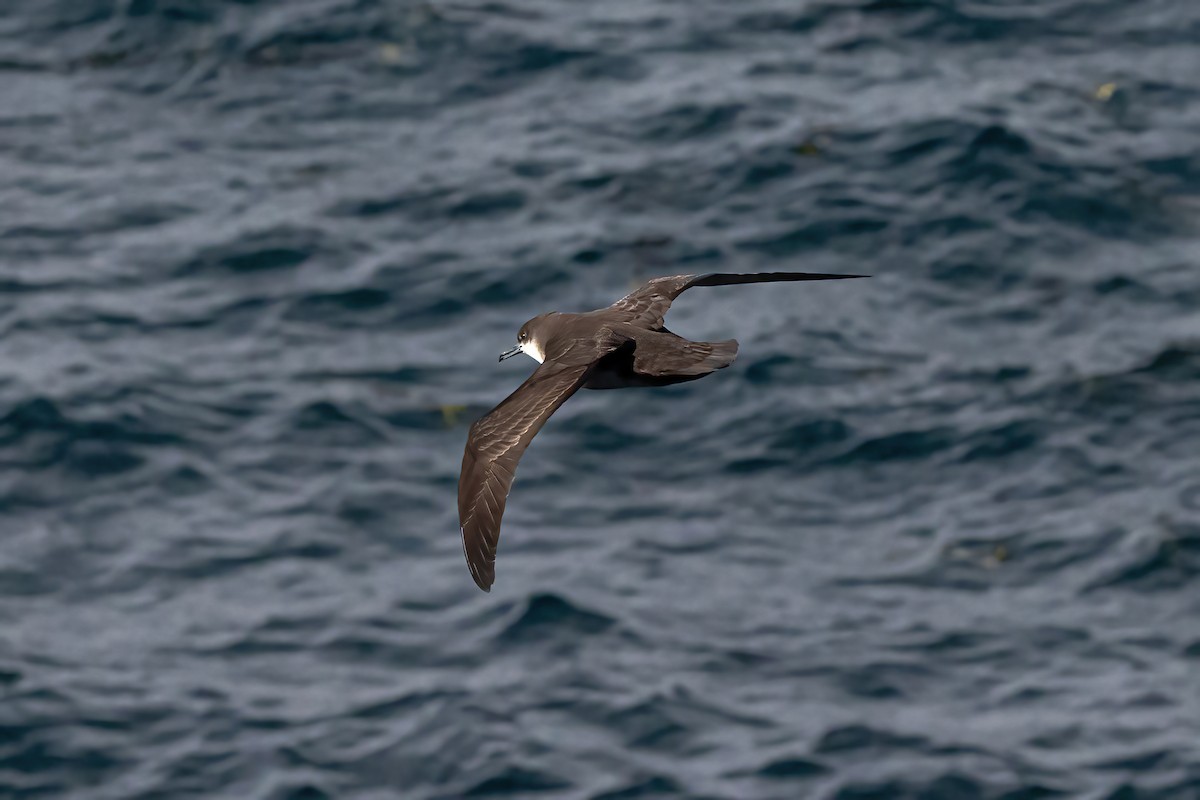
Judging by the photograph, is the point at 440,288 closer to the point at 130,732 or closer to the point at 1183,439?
the point at 130,732

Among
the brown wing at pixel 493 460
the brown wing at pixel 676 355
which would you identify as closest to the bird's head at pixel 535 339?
the brown wing at pixel 676 355

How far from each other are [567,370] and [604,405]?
712 centimetres

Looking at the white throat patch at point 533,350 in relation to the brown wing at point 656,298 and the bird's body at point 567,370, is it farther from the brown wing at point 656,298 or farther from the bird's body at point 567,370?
the brown wing at point 656,298

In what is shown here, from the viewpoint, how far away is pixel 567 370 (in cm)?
771

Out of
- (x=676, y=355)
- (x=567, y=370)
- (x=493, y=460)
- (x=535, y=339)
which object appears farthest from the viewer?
(x=535, y=339)

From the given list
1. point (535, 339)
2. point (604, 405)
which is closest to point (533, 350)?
point (535, 339)

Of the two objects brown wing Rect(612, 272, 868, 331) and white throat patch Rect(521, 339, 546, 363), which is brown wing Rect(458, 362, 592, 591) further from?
white throat patch Rect(521, 339, 546, 363)

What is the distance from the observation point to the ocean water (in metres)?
12.5

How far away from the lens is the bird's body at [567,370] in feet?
23.7

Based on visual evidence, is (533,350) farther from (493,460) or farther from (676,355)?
(493,460)

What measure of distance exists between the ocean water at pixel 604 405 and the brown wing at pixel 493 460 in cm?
506

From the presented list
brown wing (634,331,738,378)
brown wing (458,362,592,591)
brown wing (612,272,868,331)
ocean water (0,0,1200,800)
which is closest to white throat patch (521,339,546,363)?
brown wing (612,272,868,331)

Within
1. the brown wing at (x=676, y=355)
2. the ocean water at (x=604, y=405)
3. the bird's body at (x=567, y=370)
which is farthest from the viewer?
the ocean water at (x=604, y=405)

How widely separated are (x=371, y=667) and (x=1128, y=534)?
5.10m
